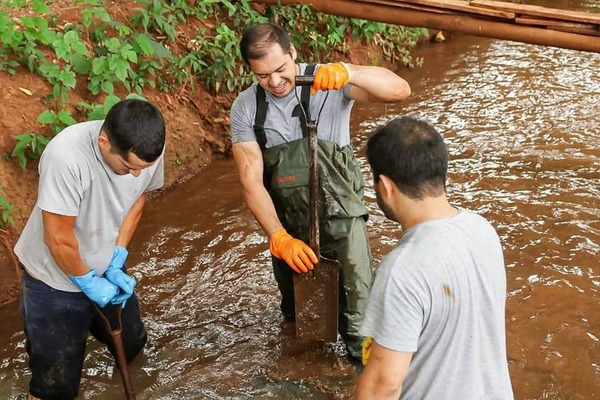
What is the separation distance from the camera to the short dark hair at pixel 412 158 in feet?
5.73

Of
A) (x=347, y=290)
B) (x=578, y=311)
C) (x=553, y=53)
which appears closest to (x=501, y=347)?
(x=347, y=290)

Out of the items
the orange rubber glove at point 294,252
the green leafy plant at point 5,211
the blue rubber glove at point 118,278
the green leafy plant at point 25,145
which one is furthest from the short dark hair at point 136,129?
the green leafy plant at point 25,145

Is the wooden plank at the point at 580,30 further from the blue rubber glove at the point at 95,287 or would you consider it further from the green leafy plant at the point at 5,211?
the green leafy plant at the point at 5,211

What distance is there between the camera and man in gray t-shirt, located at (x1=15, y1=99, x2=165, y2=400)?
8.38 ft

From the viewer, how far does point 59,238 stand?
264 cm

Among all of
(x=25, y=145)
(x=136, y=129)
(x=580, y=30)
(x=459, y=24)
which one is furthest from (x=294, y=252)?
(x=580, y=30)

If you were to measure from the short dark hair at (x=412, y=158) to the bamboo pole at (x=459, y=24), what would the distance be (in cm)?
374

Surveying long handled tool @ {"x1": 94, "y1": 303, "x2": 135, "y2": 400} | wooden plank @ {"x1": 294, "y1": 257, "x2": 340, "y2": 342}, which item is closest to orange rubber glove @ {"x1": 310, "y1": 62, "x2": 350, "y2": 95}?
wooden plank @ {"x1": 294, "y1": 257, "x2": 340, "y2": 342}

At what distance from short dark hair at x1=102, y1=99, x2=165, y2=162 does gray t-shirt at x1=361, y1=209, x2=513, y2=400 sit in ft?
3.90

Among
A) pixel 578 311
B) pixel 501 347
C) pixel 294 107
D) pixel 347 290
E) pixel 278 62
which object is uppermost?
pixel 278 62

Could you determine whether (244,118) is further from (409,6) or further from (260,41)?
(409,6)

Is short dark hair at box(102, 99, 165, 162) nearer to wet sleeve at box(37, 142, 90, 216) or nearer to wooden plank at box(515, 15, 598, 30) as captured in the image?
wet sleeve at box(37, 142, 90, 216)

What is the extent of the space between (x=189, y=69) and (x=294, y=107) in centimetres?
302

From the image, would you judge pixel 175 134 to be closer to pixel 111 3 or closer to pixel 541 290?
pixel 111 3
